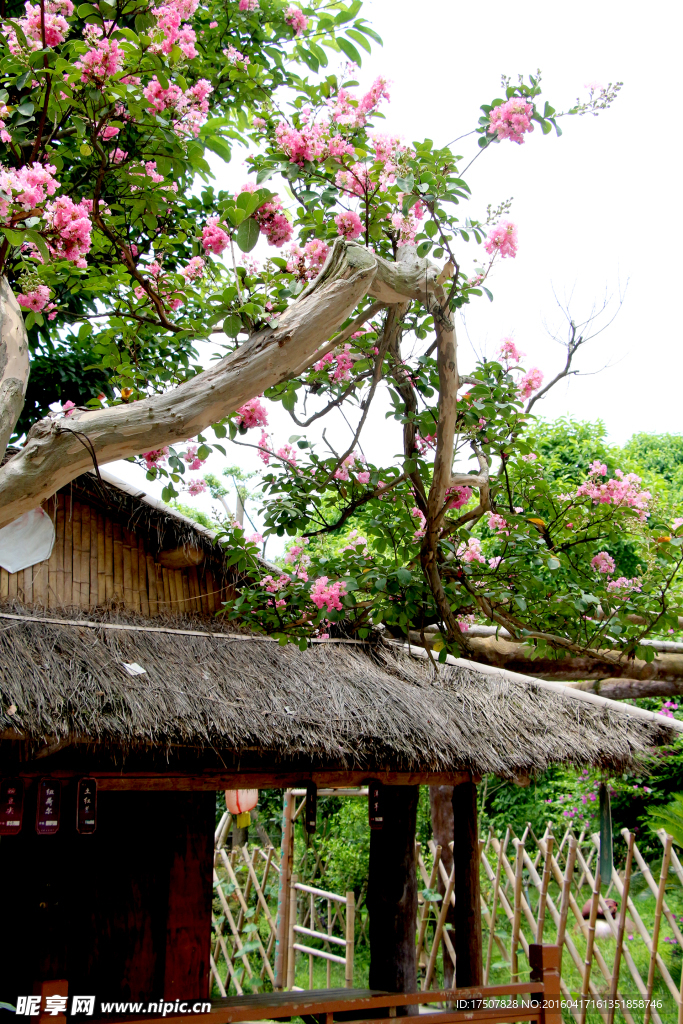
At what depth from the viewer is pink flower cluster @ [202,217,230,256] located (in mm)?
2582

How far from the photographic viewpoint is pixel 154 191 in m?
3.38

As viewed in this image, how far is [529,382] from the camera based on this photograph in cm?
330

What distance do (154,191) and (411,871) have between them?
406 centimetres

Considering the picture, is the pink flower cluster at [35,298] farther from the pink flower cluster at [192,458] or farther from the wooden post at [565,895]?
the wooden post at [565,895]

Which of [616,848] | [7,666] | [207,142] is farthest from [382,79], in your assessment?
[616,848]

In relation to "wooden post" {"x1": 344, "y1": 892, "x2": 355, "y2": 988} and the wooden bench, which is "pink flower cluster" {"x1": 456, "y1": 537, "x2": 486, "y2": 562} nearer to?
the wooden bench

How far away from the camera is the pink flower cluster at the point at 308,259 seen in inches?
96.8

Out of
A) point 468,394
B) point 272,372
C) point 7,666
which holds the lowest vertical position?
point 7,666

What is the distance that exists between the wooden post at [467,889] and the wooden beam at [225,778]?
20 centimetres

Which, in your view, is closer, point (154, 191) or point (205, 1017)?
point (205, 1017)

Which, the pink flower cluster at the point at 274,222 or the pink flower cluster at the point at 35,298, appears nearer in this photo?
the pink flower cluster at the point at 274,222

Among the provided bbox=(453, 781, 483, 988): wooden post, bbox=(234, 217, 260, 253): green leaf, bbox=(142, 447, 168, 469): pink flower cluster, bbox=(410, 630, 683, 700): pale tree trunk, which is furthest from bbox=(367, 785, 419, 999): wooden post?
bbox=(234, 217, 260, 253): green leaf

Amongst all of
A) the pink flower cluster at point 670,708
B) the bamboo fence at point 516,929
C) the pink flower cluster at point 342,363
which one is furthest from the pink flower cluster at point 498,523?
the pink flower cluster at point 670,708

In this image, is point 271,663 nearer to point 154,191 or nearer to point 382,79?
point 154,191
